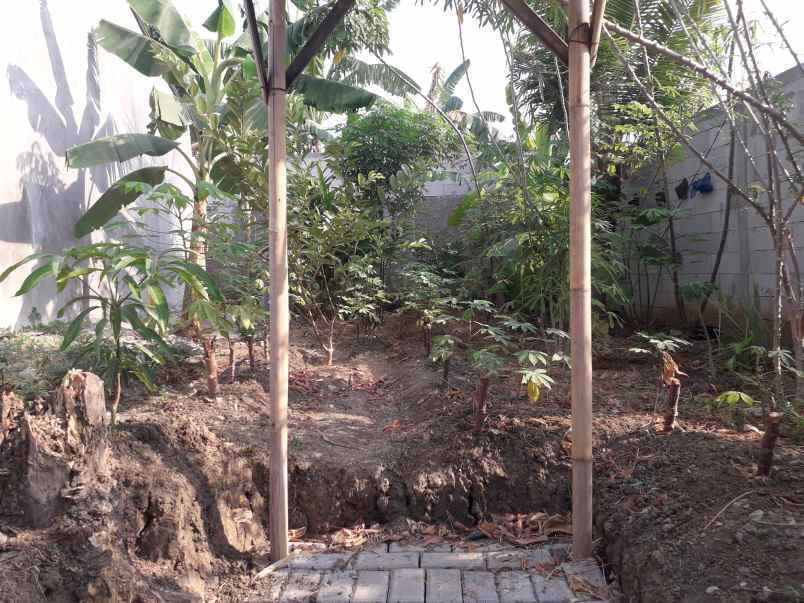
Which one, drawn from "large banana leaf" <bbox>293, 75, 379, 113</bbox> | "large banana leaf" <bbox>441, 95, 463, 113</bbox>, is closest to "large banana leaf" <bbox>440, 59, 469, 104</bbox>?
"large banana leaf" <bbox>441, 95, 463, 113</bbox>

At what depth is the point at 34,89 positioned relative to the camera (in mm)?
6629

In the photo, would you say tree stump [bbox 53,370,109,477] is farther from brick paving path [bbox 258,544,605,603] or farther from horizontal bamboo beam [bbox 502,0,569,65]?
horizontal bamboo beam [bbox 502,0,569,65]

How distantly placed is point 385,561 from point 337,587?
32 cm

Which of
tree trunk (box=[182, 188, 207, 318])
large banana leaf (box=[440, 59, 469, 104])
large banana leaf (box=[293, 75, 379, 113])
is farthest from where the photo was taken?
large banana leaf (box=[440, 59, 469, 104])

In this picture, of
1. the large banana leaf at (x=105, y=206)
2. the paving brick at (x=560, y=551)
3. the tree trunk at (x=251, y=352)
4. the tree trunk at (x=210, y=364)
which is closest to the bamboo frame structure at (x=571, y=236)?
the paving brick at (x=560, y=551)

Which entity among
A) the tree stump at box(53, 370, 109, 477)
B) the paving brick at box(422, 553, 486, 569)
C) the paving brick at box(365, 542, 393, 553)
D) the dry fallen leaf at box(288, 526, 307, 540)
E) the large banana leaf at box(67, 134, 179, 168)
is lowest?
the paving brick at box(422, 553, 486, 569)

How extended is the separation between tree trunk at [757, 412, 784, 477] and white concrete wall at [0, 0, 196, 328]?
614cm

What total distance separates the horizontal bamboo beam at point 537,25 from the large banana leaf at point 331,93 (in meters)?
5.15

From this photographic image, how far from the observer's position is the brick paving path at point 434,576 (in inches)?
102

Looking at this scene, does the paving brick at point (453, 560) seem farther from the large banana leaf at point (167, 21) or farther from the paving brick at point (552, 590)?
the large banana leaf at point (167, 21)

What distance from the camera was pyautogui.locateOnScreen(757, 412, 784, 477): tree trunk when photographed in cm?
259

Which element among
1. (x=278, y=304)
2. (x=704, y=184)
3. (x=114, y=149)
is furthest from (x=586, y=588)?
(x=114, y=149)

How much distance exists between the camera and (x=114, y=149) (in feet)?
22.2

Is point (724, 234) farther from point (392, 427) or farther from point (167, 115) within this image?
point (167, 115)
